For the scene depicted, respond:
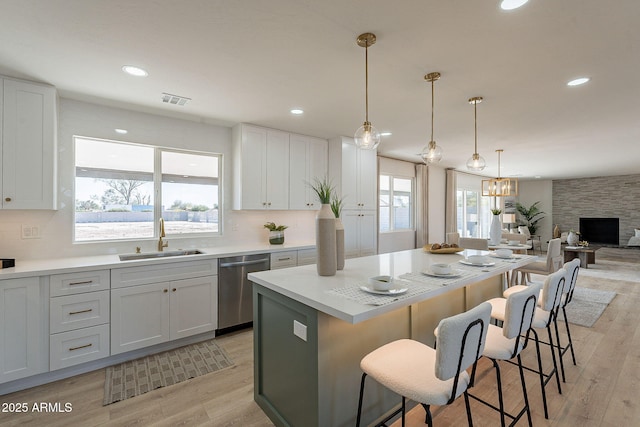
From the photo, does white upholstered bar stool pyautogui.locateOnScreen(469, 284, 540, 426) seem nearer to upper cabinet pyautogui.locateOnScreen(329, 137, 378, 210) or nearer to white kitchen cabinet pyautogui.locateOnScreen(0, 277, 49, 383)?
upper cabinet pyautogui.locateOnScreen(329, 137, 378, 210)

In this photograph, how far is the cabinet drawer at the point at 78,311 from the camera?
2383 millimetres

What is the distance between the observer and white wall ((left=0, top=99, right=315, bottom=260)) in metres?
2.75

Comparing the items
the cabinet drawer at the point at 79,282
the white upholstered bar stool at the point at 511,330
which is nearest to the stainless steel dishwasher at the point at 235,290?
the cabinet drawer at the point at 79,282

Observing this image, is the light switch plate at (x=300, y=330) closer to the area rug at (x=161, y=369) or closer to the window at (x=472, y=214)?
the area rug at (x=161, y=369)

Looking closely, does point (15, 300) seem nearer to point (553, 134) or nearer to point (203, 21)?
point (203, 21)

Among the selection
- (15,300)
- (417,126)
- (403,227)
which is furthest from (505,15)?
(403,227)

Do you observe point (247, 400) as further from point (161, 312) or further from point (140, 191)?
point (140, 191)

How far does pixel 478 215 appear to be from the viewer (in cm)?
941

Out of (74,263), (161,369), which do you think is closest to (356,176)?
(161,369)

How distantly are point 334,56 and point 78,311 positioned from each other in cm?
Answer: 291

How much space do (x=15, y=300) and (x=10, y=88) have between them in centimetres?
170

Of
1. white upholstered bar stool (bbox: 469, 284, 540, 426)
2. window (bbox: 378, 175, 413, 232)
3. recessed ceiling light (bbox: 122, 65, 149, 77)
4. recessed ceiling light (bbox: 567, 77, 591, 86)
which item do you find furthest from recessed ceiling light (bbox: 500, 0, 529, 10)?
window (bbox: 378, 175, 413, 232)

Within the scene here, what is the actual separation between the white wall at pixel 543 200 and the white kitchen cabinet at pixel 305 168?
9.98 m

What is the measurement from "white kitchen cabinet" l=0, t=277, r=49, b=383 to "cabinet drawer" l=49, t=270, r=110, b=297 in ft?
0.25
